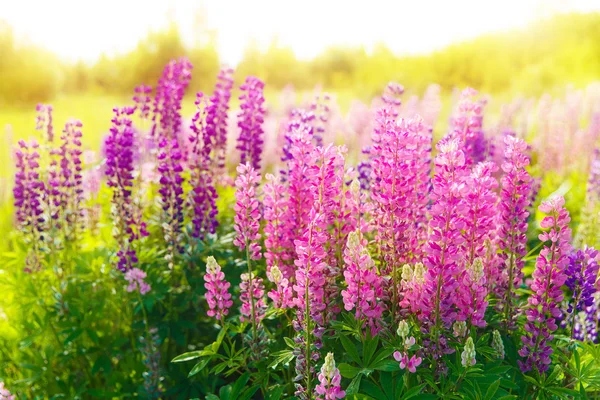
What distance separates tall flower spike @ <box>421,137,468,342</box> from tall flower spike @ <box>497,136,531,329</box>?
0.81ft

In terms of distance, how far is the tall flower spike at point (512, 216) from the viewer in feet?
8.36

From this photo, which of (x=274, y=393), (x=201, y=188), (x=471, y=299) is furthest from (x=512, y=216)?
(x=201, y=188)

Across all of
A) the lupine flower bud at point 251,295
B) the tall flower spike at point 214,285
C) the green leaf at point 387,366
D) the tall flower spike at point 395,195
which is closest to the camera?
the green leaf at point 387,366

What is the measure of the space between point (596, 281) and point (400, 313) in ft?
3.71

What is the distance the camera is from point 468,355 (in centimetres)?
226

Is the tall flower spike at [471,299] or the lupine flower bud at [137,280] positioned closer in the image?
the tall flower spike at [471,299]

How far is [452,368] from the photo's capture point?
245 centimetres

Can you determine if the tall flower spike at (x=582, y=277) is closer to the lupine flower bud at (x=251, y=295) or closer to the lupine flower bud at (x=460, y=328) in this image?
the lupine flower bud at (x=460, y=328)

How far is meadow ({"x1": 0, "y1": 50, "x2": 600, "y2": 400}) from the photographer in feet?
7.97

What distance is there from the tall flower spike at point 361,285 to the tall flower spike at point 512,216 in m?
0.63

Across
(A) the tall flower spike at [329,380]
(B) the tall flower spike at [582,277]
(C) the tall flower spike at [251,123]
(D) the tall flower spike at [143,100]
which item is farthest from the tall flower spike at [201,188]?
(B) the tall flower spike at [582,277]

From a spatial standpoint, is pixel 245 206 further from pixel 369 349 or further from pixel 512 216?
→ pixel 512 216

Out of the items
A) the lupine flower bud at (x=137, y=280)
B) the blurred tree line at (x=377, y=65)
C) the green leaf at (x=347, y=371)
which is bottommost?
the blurred tree line at (x=377, y=65)

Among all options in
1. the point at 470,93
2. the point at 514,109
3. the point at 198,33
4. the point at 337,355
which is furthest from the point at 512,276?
the point at 198,33
